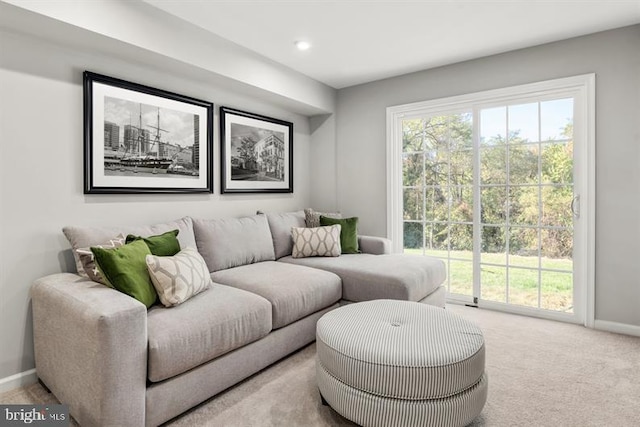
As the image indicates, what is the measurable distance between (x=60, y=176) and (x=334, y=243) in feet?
7.31

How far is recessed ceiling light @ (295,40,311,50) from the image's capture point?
10.0 ft

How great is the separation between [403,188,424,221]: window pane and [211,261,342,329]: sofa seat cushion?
1.53 meters

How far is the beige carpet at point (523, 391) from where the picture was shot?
1.79m

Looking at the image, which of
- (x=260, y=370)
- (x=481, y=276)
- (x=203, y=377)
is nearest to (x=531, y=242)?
(x=481, y=276)

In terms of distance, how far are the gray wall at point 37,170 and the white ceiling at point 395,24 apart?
0.64 m

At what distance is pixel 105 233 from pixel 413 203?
2.99 m

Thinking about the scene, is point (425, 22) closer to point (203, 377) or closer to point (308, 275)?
point (308, 275)

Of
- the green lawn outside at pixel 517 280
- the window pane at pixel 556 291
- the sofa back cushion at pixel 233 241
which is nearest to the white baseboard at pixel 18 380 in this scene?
the sofa back cushion at pixel 233 241

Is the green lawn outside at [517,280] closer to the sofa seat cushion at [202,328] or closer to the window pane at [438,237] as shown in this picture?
the window pane at [438,237]

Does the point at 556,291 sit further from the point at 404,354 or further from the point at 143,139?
the point at 143,139

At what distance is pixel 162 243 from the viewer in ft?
7.57

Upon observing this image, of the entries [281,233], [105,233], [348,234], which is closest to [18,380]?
[105,233]

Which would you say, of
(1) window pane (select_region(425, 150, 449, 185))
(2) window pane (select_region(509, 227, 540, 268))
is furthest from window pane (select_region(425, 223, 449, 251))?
(2) window pane (select_region(509, 227, 540, 268))

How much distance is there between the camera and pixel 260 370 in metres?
2.27
